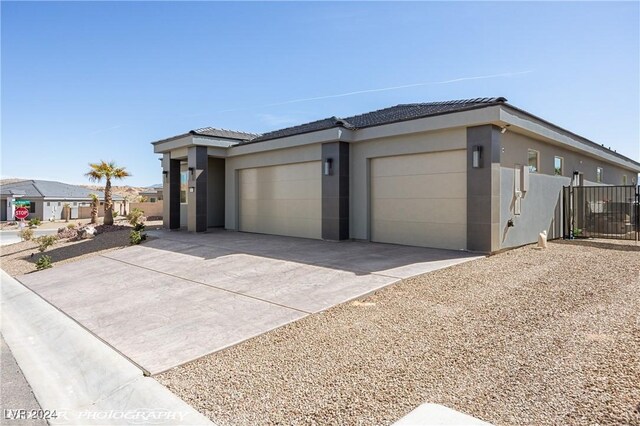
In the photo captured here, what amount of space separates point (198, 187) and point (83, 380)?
1269 centimetres

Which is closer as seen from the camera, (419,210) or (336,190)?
(419,210)

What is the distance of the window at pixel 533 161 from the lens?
1138 centimetres

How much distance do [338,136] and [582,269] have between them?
753 cm

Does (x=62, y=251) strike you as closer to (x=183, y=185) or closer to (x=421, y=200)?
(x=183, y=185)

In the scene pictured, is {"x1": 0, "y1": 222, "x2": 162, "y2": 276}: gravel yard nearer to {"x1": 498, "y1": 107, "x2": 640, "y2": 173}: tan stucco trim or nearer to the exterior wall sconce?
the exterior wall sconce

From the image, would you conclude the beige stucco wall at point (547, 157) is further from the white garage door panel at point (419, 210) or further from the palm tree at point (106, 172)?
the palm tree at point (106, 172)

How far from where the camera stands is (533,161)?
1159cm

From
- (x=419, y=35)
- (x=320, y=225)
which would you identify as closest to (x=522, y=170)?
(x=419, y=35)

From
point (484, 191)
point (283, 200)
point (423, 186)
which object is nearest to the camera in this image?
point (484, 191)

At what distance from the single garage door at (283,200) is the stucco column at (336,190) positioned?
2.36 feet

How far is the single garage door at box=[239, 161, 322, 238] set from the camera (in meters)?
13.7

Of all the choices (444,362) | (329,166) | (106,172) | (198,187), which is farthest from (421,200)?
(106,172)

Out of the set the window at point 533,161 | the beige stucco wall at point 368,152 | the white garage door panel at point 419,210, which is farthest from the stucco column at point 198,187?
the window at point 533,161

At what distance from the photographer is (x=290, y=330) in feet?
16.4
